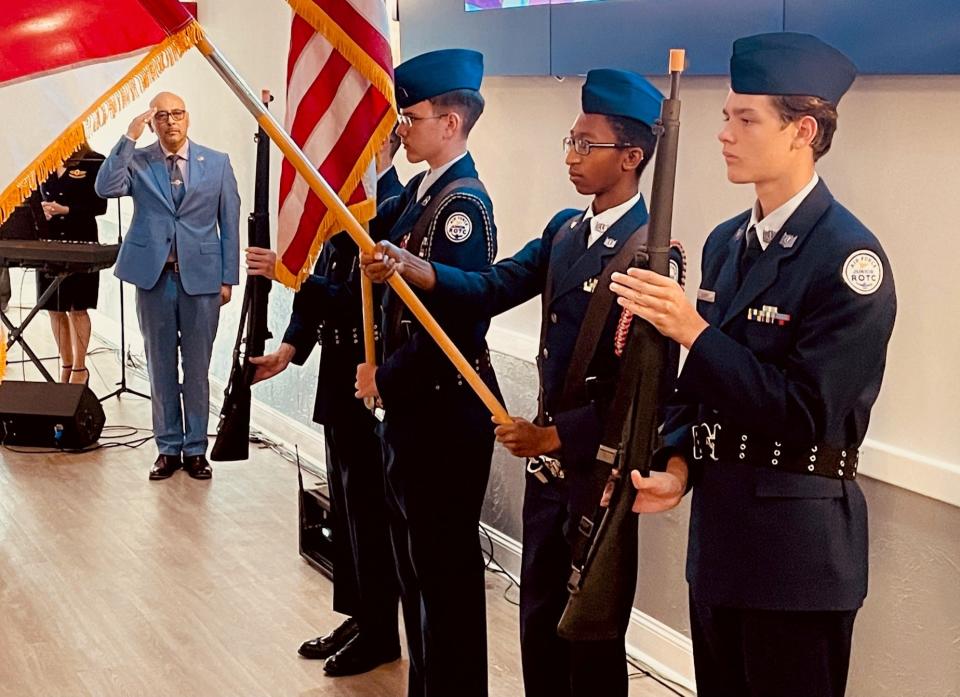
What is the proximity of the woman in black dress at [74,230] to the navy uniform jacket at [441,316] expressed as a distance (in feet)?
13.4

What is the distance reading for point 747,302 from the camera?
2.20 metres

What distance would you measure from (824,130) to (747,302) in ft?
1.02

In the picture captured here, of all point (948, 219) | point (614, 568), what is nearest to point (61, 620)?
point (614, 568)

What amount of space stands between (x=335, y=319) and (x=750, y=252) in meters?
1.73

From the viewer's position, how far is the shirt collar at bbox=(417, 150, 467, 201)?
314 centimetres

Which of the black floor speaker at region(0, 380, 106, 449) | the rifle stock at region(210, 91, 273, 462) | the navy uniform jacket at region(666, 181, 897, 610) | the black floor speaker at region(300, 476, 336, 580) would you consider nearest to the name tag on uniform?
the navy uniform jacket at region(666, 181, 897, 610)

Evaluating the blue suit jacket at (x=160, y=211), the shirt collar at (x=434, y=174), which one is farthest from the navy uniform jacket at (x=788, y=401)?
the blue suit jacket at (x=160, y=211)

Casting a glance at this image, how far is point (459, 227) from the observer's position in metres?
3.07

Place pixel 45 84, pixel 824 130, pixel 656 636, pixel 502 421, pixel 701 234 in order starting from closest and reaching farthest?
pixel 824 130 < pixel 45 84 < pixel 502 421 < pixel 701 234 < pixel 656 636

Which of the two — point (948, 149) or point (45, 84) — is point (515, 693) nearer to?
point (948, 149)

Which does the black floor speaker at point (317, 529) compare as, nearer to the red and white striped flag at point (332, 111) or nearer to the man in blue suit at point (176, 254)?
the man in blue suit at point (176, 254)

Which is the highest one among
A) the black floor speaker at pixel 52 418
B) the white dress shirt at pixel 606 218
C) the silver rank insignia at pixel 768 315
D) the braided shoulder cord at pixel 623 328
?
the white dress shirt at pixel 606 218

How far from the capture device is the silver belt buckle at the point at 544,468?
2734 millimetres

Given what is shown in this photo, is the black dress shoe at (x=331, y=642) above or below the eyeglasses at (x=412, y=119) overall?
below
